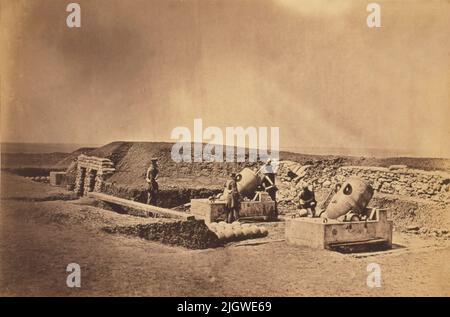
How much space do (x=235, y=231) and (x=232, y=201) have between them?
1.89ft

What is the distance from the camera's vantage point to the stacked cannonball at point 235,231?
9.79 m

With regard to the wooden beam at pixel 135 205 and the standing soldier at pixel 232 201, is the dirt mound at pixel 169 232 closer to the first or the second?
the wooden beam at pixel 135 205

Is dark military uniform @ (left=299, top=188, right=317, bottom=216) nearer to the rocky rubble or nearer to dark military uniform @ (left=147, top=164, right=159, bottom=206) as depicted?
the rocky rubble

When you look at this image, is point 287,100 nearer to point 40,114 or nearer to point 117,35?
point 117,35

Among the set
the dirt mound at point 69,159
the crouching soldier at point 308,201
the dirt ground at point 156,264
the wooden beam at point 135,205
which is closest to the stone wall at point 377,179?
the crouching soldier at point 308,201

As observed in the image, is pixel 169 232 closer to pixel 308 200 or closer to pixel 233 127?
pixel 233 127

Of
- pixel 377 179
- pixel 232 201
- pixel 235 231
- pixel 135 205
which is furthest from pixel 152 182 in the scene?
pixel 377 179

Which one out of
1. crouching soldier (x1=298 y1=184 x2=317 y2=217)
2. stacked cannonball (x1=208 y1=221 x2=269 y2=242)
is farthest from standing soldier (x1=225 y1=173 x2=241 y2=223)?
crouching soldier (x1=298 y1=184 x2=317 y2=217)

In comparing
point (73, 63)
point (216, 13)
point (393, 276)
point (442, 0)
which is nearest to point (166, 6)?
point (216, 13)

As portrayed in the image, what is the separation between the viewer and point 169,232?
9.55 m

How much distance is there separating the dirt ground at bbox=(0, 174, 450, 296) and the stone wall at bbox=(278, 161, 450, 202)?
3.53 feet

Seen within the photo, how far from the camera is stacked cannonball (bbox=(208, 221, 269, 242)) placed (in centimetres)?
979
